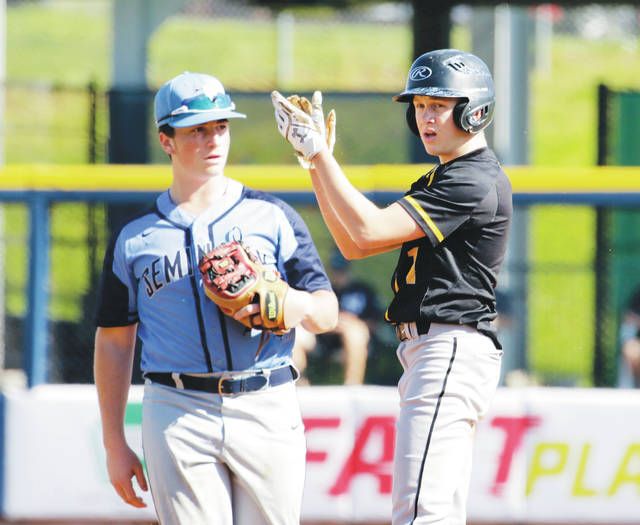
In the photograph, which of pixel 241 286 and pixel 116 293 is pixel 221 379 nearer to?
pixel 241 286

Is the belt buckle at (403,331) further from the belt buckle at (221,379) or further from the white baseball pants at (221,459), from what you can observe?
the belt buckle at (221,379)

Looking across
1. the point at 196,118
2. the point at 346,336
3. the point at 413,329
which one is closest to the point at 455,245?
the point at 413,329

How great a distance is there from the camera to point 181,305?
3295 millimetres

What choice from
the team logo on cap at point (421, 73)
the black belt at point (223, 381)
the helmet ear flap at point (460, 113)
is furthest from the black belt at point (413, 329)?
the team logo on cap at point (421, 73)

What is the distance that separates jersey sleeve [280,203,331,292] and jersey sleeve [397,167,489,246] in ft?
0.95

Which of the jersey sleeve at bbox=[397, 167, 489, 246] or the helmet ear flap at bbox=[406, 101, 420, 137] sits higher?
the helmet ear flap at bbox=[406, 101, 420, 137]

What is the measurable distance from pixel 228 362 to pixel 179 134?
629 mm

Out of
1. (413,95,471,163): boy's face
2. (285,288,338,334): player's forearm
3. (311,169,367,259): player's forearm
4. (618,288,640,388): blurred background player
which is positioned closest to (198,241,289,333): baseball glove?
(285,288,338,334): player's forearm

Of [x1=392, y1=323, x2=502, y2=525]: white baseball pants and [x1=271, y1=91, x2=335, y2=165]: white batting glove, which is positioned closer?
[x1=271, y1=91, x2=335, y2=165]: white batting glove

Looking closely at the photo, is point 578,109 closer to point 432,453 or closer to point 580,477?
point 580,477

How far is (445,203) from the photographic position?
3.43 m

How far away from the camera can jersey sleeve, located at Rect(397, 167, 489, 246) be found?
3408 mm

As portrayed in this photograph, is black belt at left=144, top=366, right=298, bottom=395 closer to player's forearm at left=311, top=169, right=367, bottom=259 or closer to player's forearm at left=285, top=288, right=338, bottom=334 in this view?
player's forearm at left=285, top=288, right=338, bottom=334

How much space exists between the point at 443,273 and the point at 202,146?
2.51ft
